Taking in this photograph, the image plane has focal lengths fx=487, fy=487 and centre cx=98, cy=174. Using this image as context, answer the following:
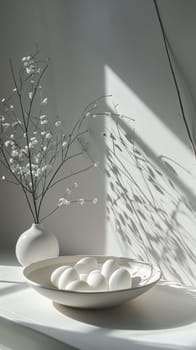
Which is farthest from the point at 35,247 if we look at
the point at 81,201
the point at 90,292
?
the point at 90,292

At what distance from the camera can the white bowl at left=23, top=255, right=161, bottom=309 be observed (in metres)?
1.25

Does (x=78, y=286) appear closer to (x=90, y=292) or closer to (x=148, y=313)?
(x=90, y=292)

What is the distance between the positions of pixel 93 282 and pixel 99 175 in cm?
51

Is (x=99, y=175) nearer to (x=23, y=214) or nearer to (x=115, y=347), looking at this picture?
(x=23, y=214)

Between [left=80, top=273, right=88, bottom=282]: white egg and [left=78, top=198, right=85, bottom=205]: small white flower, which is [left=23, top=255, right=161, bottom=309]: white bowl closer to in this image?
[left=80, top=273, right=88, bottom=282]: white egg

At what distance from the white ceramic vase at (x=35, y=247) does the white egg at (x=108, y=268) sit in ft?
0.95

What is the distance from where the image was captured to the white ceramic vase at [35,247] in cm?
167

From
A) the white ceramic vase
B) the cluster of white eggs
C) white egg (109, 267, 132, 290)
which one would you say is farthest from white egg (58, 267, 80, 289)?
the white ceramic vase

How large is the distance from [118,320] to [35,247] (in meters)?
0.49

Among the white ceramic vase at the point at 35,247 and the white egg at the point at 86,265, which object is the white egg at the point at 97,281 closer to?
the white egg at the point at 86,265

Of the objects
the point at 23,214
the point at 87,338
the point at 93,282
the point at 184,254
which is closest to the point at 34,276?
the point at 93,282

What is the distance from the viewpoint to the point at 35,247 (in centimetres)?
166

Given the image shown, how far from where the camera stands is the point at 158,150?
155cm

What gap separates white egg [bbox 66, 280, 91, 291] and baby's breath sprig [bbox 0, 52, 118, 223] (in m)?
0.46
